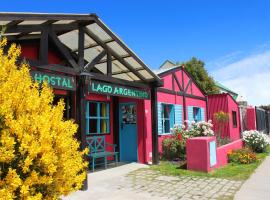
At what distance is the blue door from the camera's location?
11539 millimetres

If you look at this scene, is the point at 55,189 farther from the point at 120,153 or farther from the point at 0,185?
the point at 120,153

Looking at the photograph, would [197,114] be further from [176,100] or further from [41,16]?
[41,16]

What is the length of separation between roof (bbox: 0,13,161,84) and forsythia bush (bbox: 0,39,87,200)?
258 centimetres

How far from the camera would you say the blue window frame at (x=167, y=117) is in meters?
13.6

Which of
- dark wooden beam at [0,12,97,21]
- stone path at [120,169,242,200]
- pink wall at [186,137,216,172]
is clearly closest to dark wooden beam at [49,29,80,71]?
dark wooden beam at [0,12,97,21]

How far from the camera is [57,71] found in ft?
23.7

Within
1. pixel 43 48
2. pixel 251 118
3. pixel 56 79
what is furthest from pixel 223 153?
pixel 251 118

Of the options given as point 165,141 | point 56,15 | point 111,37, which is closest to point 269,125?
point 165,141

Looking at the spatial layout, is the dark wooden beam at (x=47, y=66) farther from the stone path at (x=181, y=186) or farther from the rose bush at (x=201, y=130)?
the rose bush at (x=201, y=130)

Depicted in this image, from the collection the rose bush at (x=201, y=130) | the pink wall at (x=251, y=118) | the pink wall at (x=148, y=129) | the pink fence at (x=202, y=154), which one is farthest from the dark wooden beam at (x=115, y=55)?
the pink wall at (x=251, y=118)

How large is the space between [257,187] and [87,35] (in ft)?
19.8

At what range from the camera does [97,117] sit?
10977mm

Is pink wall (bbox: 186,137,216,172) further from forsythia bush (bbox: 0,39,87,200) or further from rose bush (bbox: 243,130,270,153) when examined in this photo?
forsythia bush (bbox: 0,39,87,200)

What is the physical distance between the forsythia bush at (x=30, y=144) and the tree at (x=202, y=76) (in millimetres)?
31120
